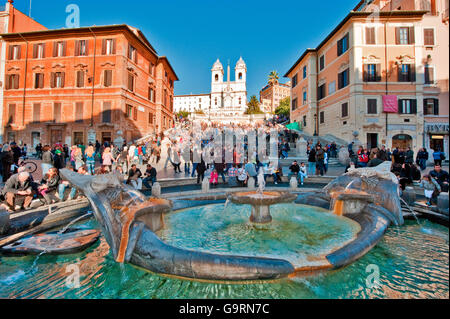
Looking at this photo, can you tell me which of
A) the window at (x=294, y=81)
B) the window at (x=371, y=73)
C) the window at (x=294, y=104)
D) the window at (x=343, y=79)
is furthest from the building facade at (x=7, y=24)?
the window at (x=371, y=73)

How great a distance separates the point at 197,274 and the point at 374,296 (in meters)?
2.21

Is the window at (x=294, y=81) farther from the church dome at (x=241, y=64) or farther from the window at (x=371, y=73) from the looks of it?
the church dome at (x=241, y=64)

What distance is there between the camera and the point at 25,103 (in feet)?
86.6

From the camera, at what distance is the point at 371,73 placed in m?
22.7

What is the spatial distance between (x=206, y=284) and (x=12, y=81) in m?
36.4

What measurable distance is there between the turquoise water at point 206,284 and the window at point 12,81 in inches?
1300

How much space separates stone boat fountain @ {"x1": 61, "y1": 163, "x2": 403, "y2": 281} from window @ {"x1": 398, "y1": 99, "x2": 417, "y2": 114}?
21133 millimetres

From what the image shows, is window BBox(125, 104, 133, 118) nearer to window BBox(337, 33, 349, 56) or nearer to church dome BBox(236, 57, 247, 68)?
window BBox(337, 33, 349, 56)

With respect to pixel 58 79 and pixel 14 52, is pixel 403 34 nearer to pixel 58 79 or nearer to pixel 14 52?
pixel 58 79

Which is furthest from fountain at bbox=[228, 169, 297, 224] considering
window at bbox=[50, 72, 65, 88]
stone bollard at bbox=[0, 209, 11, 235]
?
window at bbox=[50, 72, 65, 88]

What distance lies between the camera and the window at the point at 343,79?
2412cm

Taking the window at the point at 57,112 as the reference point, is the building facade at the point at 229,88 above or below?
above

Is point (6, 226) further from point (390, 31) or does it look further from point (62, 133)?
point (390, 31)
